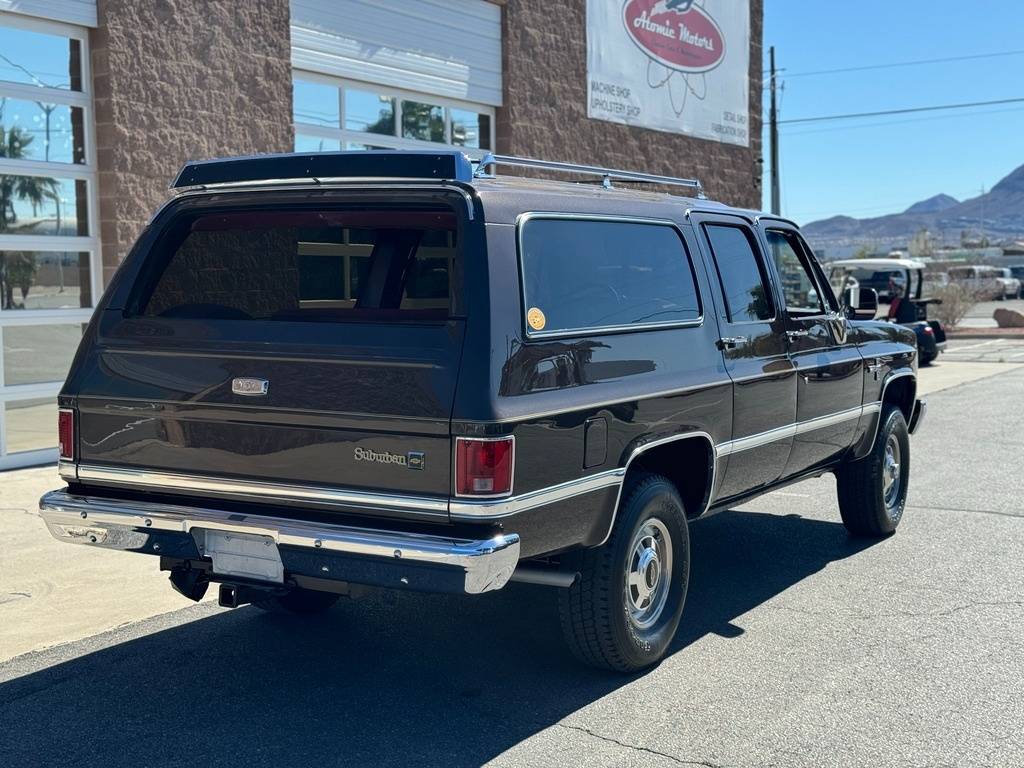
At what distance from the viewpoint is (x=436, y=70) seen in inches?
542

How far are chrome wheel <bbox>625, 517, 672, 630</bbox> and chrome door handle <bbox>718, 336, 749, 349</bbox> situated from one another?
0.99 meters

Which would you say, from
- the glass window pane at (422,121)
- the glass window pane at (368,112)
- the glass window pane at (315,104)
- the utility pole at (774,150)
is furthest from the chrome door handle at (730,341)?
the utility pole at (774,150)

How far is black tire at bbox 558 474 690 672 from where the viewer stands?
4.73 meters

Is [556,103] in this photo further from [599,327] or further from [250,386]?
[250,386]

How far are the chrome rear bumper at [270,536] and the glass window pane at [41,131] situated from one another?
5.70 metres

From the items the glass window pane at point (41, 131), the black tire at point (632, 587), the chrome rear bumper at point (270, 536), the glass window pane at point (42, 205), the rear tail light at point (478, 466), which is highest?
the glass window pane at point (41, 131)

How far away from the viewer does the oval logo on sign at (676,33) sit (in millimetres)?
17219

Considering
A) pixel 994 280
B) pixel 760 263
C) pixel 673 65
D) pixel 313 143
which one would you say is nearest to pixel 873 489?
pixel 760 263

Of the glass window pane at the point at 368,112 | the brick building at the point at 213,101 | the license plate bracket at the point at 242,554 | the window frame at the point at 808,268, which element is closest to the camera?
the license plate bracket at the point at 242,554

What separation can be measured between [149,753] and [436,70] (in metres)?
10.8

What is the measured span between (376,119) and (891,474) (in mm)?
7553

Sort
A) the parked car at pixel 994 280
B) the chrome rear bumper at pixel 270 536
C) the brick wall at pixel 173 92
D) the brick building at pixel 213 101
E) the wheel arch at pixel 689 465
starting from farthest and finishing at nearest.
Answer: the parked car at pixel 994 280
the brick wall at pixel 173 92
the brick building at pixel 213 101
the wheel arch at pixel 689 465
the chrome rear bumper at pixel 270 536

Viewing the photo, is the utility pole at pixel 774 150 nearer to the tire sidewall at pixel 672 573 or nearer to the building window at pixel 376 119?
the building window at pixel 376 119

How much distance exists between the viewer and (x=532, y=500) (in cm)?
425
